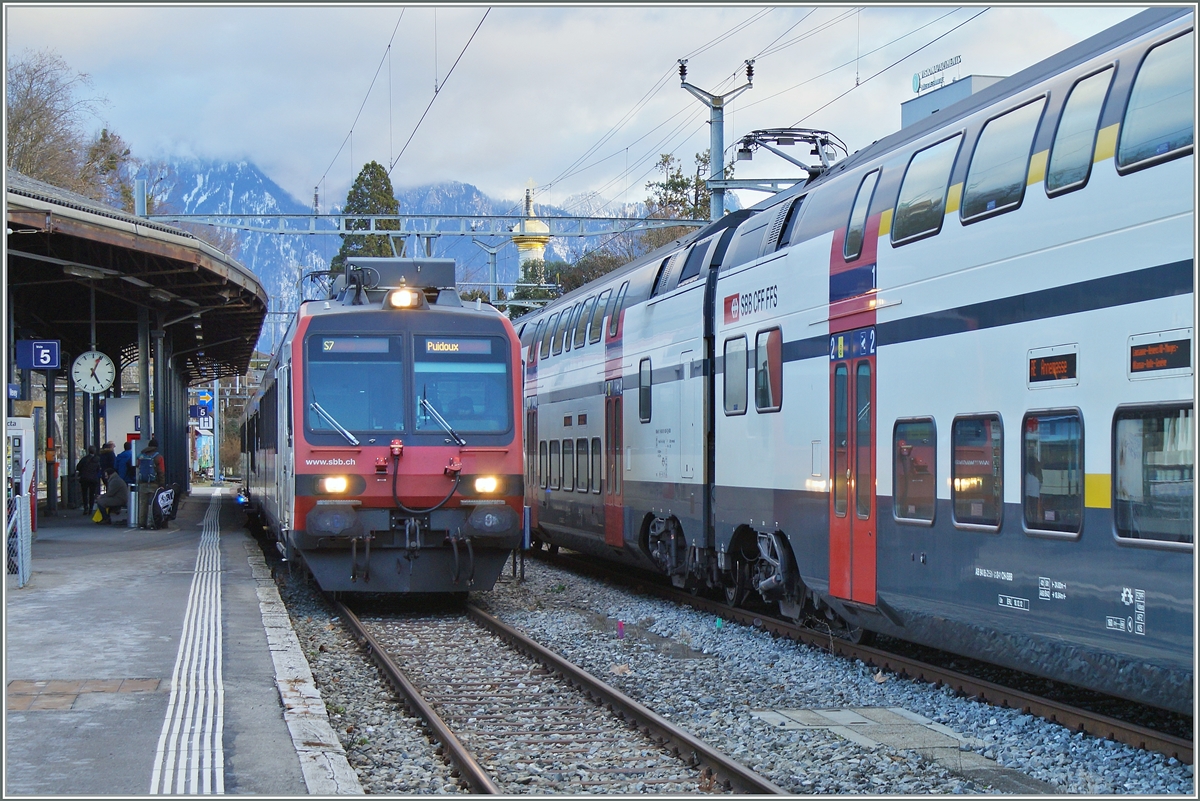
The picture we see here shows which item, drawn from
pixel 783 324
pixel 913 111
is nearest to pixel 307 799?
pixel 783 324

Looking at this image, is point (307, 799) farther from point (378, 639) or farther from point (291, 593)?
point (291, 593)

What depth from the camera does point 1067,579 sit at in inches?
275

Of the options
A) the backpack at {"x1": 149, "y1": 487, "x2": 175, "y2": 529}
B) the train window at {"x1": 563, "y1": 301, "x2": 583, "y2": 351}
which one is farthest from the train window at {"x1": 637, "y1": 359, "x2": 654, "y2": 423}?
the backpack at {"x1": 149, "y1": 487, "x2": 175, "y2": 529}

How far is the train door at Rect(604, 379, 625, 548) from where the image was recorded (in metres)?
16.0

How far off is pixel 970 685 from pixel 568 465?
10.7m

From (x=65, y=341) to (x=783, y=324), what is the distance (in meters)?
24.5

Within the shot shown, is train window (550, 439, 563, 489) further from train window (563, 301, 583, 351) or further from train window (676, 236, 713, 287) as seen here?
train window (676, 236, 713, 287)

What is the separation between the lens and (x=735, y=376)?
12.1 m

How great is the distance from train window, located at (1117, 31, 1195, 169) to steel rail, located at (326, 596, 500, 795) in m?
4.70

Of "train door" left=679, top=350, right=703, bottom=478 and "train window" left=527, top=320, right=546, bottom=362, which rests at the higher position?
"train window" left=527, top=320, right=546, bottom=362

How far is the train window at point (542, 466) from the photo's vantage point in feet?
66.9

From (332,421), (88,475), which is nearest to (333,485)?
(332,421)

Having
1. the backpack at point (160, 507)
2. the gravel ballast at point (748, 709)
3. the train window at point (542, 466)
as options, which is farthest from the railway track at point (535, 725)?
the backpack at point (160, 507)

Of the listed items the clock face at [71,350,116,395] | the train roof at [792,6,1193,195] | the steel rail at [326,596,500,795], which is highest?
the train roof at [792,6,1193,195]
